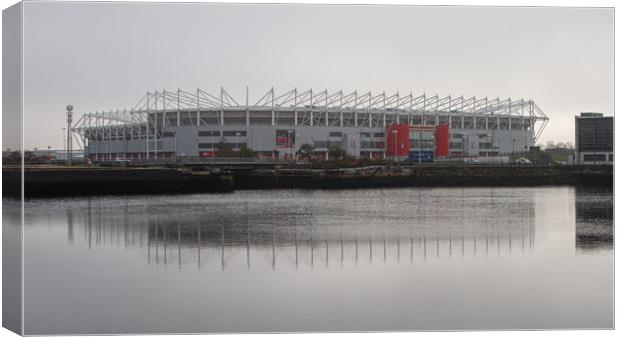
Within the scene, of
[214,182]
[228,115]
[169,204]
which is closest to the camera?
[169,204]

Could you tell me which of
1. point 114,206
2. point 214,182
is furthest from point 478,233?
point 214,182

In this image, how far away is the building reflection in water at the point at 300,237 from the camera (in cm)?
1212

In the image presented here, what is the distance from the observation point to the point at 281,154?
2486 centimetres

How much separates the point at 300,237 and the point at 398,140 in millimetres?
8361

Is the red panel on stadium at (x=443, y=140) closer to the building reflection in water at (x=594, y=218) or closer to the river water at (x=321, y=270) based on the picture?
the river water at (x=321, y=270)

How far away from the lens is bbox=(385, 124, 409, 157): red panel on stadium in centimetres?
2214

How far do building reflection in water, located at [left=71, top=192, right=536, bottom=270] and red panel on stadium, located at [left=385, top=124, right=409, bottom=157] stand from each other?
3.92 meters

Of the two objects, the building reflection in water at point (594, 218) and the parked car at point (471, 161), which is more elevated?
the parked car at point (471, 161)

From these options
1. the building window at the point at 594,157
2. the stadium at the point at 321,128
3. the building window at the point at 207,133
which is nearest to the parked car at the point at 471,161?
the stadium at the point at 321,128

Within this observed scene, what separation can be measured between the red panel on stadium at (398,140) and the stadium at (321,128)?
31 mm

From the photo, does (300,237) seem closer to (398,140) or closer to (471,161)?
(471,161)

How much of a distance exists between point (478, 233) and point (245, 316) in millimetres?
6884

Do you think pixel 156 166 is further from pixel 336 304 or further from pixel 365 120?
pixel 336 304

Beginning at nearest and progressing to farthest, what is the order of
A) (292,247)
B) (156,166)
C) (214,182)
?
1. (292,247)
2. (156,166)
3. (214,182)
